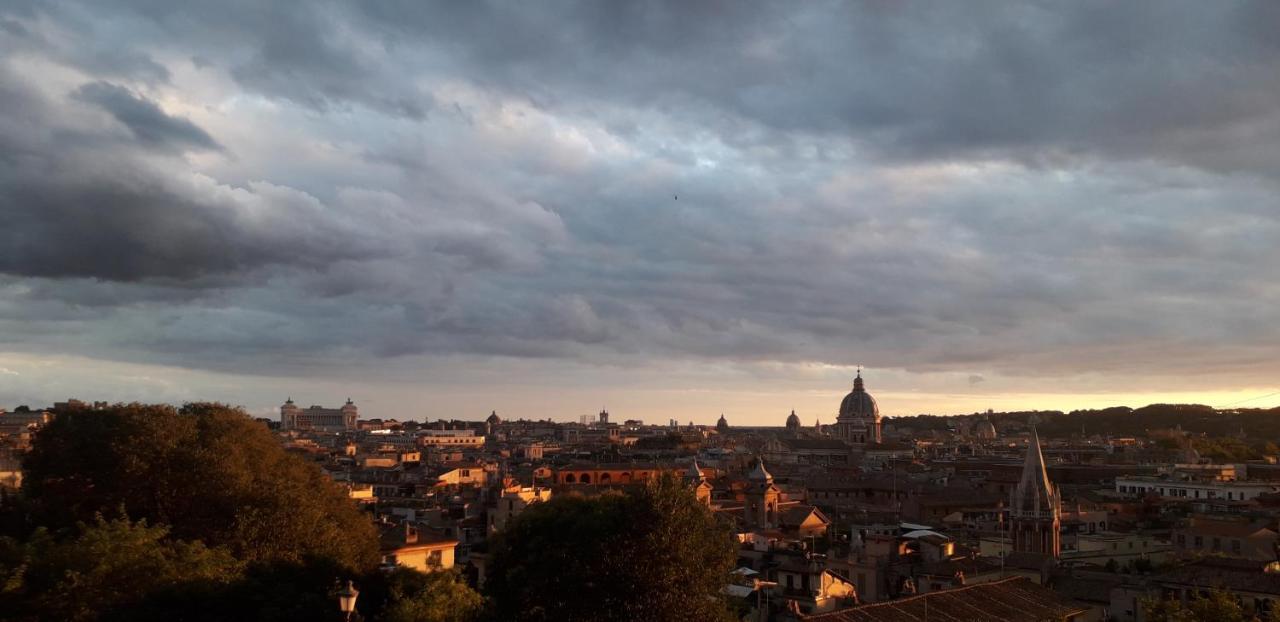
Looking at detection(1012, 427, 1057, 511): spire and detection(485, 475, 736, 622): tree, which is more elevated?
detection(1012, 427, 1057, 511): spire

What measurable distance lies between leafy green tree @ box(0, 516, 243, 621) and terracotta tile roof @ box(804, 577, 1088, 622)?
46.7 ft

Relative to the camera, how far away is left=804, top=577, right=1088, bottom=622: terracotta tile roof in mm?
26625

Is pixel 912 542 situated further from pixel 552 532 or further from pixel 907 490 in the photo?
pixel 907 490

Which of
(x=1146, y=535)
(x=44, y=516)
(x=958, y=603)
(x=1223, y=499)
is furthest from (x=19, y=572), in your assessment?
(x=1223, y=499)

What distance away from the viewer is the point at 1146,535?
53.3m

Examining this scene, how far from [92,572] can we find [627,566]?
11378mm

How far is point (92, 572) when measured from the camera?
73.7 feet

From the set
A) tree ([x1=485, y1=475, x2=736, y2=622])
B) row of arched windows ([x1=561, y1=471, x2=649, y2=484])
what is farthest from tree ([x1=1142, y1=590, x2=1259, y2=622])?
row of arched windows ([x1=561, y1=471, x2=649, y2=484])

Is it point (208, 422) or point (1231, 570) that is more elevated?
point (208, 422)

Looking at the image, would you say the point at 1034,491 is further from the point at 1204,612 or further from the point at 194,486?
the point at 194,486

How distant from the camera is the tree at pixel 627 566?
938 inches

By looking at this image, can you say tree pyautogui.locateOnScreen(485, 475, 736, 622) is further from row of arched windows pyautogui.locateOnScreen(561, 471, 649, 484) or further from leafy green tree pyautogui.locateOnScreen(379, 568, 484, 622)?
row of arched windows pyautogui.locateOnScreen(561, 471, 649, 484)

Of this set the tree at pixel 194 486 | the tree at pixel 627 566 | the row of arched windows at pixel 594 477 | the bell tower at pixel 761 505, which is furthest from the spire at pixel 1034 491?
the row of arched windows at pixel 594 477

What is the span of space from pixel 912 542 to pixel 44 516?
104 feet
